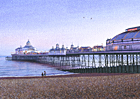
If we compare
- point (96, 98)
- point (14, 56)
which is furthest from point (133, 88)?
point (14, 56)

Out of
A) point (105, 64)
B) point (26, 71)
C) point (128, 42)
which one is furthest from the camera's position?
point (128, 42)

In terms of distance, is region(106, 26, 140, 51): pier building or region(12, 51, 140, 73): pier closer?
region(12, 51, 140, 73): pier

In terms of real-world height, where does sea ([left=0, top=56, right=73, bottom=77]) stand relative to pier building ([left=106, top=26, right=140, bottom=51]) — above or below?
below

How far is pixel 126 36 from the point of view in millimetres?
47812

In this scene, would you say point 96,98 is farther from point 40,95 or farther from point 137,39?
point 137,39

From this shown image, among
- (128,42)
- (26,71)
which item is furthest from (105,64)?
(26,71)

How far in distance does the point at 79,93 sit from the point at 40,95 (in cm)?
252

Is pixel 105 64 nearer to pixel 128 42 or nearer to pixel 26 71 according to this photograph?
pixel 128 42

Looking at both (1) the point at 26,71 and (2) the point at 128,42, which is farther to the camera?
(2) the point at 128,42

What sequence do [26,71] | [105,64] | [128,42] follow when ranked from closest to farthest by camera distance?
1. [105,64]
2. [26,71]
3. [128,42]

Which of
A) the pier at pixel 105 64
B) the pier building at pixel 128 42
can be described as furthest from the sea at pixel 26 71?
the pier building at pixel 128 42

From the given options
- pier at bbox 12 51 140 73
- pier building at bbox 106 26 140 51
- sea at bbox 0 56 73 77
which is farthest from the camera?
pier building at bbox 106 26 140 51

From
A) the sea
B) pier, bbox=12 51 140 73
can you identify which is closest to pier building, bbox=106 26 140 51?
pier, bbox=12 51 140 73

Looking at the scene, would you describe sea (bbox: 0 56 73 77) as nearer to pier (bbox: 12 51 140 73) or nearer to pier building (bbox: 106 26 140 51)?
pier (bbox: 12 51 140 73)
